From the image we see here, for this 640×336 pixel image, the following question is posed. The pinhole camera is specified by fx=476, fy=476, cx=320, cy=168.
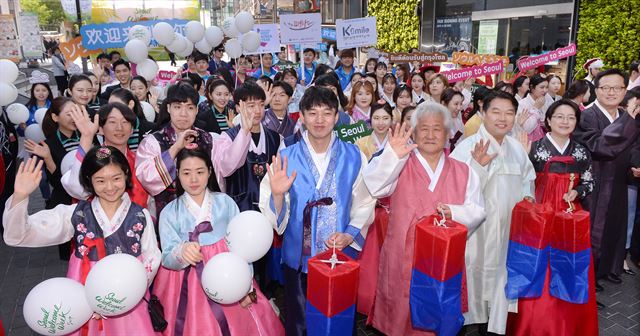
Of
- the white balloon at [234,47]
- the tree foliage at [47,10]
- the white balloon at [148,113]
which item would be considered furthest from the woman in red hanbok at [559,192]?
the tree foliage at [47,10]

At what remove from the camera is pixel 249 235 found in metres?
2.64

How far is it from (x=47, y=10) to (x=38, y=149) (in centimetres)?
4701

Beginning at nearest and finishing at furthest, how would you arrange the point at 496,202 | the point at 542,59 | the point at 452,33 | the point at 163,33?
the point at 496,202 < the point at 542,59 < the point at 163,33 < the point at 452,33

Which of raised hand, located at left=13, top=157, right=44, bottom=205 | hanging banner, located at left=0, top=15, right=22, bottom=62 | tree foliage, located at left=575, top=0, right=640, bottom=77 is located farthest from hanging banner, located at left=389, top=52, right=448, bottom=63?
hanging banner, located at left=0, top=15, right=22, bottom=62

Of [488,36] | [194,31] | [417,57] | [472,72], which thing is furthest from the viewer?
[488,36]

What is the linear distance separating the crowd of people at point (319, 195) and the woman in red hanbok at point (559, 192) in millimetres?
10

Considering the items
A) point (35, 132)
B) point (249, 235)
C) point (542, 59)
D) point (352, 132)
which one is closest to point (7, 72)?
point (35, 132)

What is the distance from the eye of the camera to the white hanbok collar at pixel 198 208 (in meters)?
2.91

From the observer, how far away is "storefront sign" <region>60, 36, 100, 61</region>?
28.9 feet

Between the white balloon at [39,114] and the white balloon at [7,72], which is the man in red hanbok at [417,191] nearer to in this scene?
the white balloon at [39,114]

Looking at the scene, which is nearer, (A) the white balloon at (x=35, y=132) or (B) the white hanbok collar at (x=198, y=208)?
(B) the white hanbok collar at (x=198, y=208)

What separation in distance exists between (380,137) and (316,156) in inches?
64.3

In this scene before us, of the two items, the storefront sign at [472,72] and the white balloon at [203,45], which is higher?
the white balloon at [203,45]

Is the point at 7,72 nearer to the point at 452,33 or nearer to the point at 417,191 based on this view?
the point at 417,191
